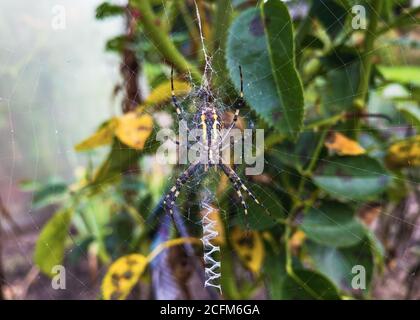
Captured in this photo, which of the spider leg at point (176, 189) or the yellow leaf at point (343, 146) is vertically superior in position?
the yellow leaf at point (343, 146)

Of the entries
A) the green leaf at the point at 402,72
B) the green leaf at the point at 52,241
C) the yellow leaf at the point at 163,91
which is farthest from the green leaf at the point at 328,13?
the green leaf at the point at 52,241

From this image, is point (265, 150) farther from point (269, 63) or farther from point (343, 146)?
point (269, 63)

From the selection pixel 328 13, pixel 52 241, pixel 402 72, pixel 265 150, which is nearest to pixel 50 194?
pixel 52 241

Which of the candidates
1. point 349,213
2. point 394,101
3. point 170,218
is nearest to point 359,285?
point 349,213

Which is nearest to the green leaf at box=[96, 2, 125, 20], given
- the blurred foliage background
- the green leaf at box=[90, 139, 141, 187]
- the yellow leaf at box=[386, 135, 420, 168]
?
the blurred foliage background

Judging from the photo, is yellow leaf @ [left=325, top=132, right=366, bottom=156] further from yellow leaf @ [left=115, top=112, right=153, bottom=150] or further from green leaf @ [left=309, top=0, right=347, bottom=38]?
yellow leaf @ [left=115, top=112, right=153, bottom=150]

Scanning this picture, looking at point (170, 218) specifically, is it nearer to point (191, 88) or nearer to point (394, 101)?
point (191, 88)

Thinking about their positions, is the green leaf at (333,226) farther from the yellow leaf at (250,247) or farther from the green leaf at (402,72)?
the green leaf at (402,72)

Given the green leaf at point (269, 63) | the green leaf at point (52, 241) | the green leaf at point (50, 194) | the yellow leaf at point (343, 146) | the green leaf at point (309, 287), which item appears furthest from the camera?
the green leaf at point (50, 194)
